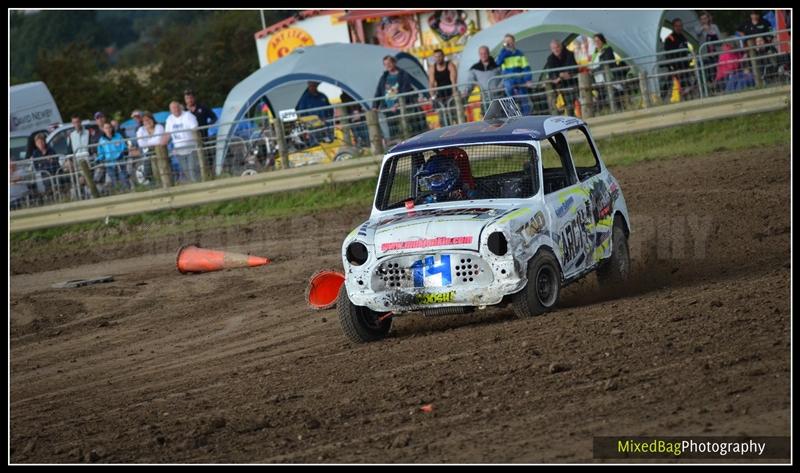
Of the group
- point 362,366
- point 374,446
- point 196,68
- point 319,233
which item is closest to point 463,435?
point 374,446

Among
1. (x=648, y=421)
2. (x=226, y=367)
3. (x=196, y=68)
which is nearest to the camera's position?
(x=648, y=421)

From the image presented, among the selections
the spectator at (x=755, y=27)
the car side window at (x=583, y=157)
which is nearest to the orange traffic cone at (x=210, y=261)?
the car side window at (x=583, y=157)

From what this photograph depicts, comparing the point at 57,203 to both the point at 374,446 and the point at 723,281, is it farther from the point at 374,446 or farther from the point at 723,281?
the point at 374,446

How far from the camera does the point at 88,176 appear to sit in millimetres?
19906

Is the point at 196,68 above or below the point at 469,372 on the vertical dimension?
above

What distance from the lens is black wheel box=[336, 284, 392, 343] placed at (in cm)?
925

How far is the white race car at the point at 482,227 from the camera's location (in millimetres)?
8781

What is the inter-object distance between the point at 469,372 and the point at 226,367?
7.83ft

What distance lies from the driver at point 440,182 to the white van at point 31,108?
A: 19422 mm

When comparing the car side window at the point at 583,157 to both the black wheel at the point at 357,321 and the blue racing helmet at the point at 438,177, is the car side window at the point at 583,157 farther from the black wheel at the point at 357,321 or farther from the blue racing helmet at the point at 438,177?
the black wheel at the point at 357,321

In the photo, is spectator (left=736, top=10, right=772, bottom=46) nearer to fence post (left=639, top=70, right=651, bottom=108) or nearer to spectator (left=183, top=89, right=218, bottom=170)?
fence post (left=639, top=70, right=651, bottom=108)

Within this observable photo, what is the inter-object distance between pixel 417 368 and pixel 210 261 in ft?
22.7

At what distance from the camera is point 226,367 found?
9.23 meters

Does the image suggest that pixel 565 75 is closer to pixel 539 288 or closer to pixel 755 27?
pixel 755 27
